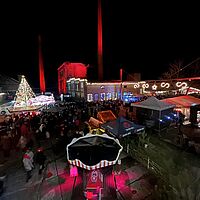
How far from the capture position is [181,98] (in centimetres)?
1327

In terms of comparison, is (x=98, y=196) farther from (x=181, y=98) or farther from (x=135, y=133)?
(x=181, y=98)

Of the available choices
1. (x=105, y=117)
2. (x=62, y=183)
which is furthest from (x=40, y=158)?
(x=105, y=117)

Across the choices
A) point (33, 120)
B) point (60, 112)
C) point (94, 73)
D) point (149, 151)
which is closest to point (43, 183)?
point (149, 151)

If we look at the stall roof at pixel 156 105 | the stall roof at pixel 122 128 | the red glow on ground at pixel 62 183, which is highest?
the stall roof at pixel 156 105

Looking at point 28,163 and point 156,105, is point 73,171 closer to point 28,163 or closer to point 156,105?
point 28,163

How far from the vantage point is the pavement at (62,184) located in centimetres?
575

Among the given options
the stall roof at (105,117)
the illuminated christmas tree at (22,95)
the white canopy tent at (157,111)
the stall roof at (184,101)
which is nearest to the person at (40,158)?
the stall roof at (105,117)

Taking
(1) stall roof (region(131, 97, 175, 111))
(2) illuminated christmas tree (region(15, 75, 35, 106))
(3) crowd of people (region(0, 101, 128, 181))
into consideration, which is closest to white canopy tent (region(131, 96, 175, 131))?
(1) stall roof (region(131, 97, 175, 111))


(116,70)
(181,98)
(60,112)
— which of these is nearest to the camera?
(181,98)

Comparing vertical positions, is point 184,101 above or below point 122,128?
above

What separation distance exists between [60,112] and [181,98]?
34.4 ft

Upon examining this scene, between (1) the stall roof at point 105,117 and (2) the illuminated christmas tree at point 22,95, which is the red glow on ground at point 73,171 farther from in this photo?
(2) the illuminated christmas tree at point 22,95

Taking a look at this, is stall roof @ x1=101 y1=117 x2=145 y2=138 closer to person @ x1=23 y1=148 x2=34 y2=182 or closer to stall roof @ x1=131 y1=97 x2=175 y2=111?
stall roof @ x1=131 y1=97 x2=175 y2=111

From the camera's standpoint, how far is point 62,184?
254 inches
